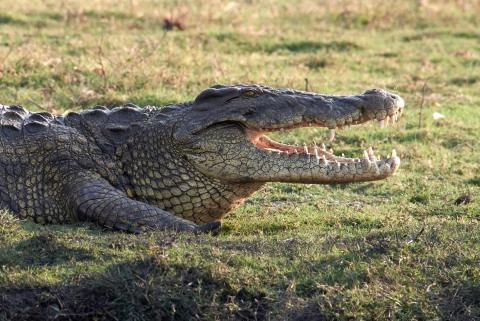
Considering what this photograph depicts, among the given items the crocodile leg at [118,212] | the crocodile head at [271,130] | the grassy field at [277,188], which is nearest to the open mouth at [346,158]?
the crocodile head at [271,130]

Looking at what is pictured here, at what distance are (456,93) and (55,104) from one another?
4800 mm

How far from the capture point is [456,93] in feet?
40.6

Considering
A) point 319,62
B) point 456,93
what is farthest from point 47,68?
point 456,93

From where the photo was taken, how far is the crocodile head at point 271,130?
7113 mm

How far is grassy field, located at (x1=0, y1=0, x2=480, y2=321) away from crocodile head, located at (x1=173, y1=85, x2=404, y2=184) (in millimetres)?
398

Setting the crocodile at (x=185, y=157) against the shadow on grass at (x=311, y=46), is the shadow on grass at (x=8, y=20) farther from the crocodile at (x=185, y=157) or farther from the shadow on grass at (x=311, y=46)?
the crocodile at (x=185, y=157)

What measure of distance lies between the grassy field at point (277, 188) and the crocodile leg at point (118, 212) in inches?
7.2

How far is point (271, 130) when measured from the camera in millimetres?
7289

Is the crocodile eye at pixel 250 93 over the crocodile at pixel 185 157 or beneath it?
over

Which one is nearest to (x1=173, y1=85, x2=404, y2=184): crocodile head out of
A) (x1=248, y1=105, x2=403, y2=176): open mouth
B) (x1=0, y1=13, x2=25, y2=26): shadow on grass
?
(x1=248, y1=105, x2=403, y2=176): open mouth

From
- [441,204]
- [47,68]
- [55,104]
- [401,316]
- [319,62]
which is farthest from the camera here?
[319,62]

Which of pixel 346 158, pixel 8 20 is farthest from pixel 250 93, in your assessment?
pixel 8 20

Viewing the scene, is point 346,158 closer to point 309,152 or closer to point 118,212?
point 309,152

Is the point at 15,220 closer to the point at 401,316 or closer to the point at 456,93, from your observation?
the point at 401,316
